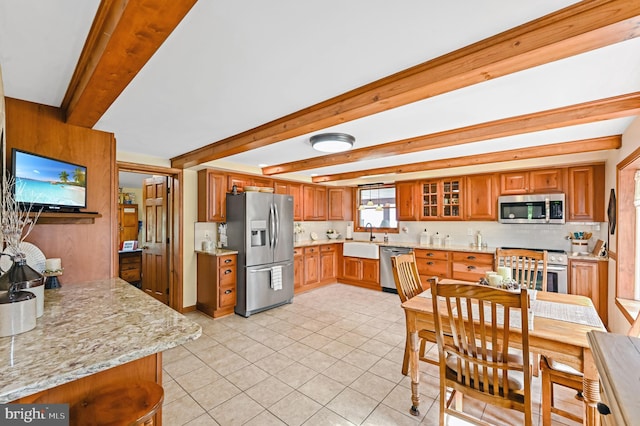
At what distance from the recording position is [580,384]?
5.59 feet


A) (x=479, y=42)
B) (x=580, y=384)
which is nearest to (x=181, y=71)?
(x=479, y=42)

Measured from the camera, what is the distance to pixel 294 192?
5555 mm

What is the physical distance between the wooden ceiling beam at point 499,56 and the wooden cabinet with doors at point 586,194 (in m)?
3.50

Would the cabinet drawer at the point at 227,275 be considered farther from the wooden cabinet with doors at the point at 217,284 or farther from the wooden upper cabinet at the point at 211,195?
the wooden upper cabinet at the point at 211,195

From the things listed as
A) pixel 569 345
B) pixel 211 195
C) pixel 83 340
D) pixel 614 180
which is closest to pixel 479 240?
pixel 614 180

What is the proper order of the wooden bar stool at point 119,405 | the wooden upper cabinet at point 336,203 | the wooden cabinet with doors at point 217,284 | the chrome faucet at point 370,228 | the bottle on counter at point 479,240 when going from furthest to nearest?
the wooden upper cabinet at point 336,203, the chrome faucet at point 370,228, the bottle on counter at point 479,240, the wooden cabinet with doors at point 217,284, the wooden bar stool at point 119,405

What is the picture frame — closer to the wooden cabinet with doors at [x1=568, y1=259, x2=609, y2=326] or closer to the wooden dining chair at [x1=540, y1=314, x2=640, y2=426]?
the wooden dining chair at [x1=540, y1=314, x2=640, y2=426]

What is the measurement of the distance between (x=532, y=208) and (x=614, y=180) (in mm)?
1019

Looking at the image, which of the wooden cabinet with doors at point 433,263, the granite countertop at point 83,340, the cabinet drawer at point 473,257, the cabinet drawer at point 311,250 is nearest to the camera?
the granite countertop at point 83,340

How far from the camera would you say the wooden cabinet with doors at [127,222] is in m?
6.13

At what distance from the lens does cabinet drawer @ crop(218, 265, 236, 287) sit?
156 inches

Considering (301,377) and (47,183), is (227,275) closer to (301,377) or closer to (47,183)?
(301,377)

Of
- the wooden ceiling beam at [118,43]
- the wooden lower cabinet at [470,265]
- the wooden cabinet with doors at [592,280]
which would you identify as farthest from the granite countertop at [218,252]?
the wooden cabinet with doors at [592,280]

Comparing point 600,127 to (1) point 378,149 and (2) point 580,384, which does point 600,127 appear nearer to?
(1) point 378,149
